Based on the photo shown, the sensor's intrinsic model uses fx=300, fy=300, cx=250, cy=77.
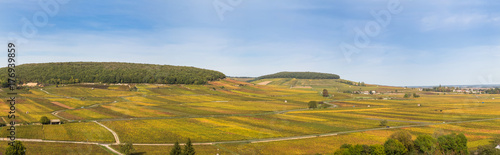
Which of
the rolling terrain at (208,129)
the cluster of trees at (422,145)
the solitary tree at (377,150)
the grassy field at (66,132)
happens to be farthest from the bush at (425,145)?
the grassy field at (66,132)

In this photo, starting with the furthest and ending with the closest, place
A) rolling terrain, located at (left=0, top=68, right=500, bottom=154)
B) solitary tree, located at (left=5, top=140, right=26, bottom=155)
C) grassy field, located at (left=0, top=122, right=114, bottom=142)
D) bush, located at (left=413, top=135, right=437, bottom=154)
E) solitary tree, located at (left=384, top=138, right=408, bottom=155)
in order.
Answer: grassy field, located at (left=0, top=122, right=114, bottom=142), rolling terrain, located at (left=0, top=68, right=500, bottom=154), bush, located at (left=413, top=135, right=437, bottom=154), solitary tree, located at (left=384, top=138, right=408, bottom=155), solitary tree, located at (left=5, top=140, right=26, bottom=155)

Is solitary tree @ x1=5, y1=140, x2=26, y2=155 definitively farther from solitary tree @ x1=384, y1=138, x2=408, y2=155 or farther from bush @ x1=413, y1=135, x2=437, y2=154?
bush @ x1=413, y1=135, x2=437, y2=154

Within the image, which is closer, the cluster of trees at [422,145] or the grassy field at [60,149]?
the grassy field at [60,149]

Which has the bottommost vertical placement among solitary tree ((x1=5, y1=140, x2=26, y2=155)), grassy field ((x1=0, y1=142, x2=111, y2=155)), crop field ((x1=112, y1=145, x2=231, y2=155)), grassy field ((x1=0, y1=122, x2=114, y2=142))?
crop field ((x1=112, y1=145, x2=231, y2=155))

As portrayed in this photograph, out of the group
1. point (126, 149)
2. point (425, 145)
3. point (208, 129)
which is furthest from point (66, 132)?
point (425, 145)

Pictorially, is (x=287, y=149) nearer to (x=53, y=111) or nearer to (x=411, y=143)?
(x=411, y=143)

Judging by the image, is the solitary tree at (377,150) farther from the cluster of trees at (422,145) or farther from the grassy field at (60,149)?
the grassy field at (60,149)

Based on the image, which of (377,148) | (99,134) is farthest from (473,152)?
(99,134)

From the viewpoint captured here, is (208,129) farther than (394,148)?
Yes

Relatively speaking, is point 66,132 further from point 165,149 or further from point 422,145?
point 422,145

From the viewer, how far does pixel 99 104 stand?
493 feet

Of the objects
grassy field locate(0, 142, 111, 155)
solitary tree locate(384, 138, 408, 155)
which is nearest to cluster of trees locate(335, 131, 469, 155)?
solitary tree locate(384, 138, 408, 155)

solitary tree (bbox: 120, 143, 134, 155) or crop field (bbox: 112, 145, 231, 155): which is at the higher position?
solitary tree (bbox: 120, 143, 134, 155)

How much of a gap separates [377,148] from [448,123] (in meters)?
64.7
